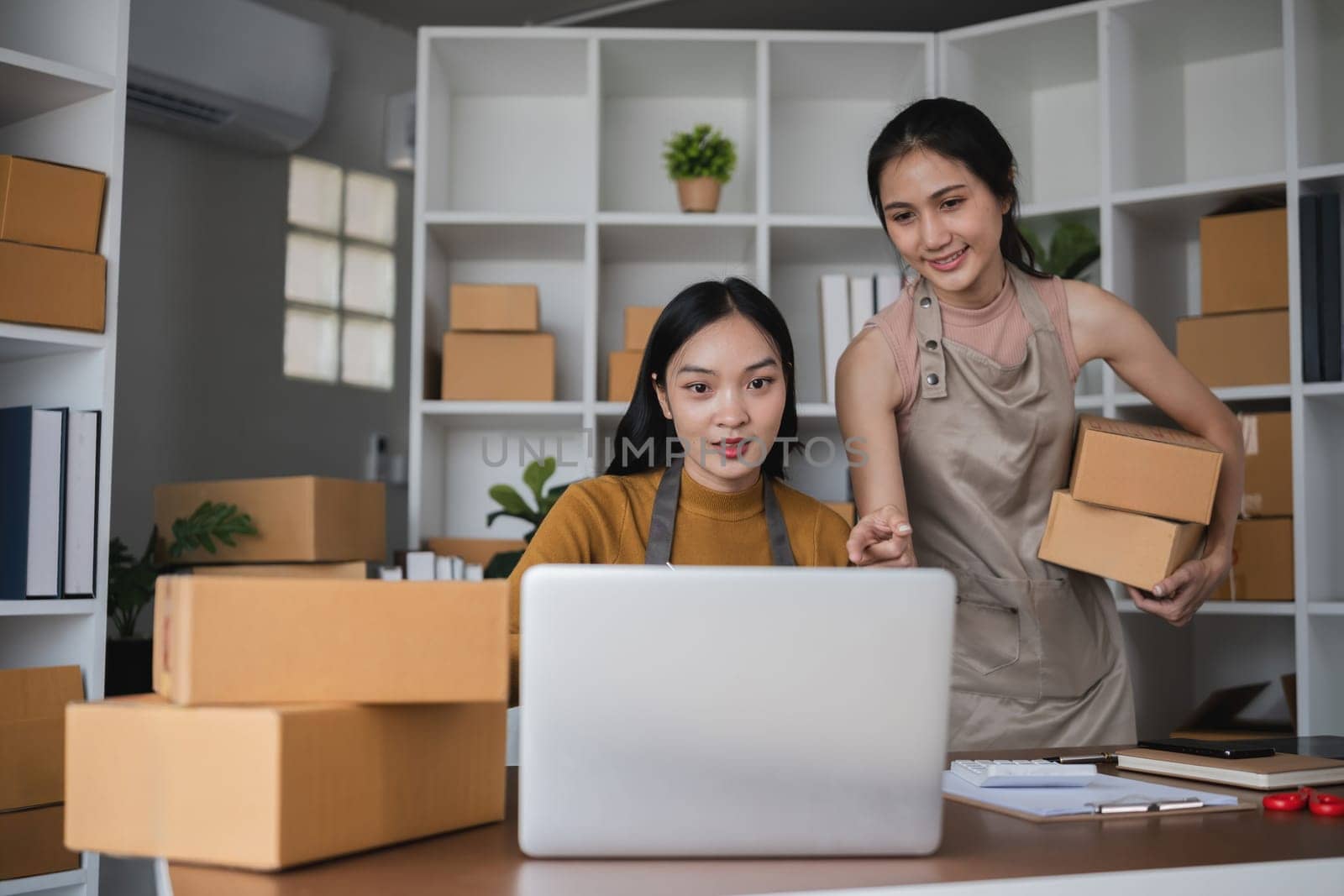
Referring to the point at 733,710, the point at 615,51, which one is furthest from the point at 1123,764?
the point at 615,51

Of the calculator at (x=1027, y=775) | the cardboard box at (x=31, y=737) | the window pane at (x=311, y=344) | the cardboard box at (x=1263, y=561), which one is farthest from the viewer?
the window pane at (x=311, y=344)

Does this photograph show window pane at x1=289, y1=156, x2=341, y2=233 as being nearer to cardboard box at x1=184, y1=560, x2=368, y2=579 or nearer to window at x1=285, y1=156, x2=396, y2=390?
window at x1=285, y1=156, x2=396, y2=390

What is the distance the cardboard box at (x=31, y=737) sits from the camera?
202cm

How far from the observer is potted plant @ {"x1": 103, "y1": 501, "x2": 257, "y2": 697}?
2.67 metres

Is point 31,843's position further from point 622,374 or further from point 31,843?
point 622,374

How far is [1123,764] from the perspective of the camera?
1.15 meters

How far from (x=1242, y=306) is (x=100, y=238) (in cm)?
234

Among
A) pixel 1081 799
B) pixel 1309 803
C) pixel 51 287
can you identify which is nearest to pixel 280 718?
pixel 1081 799

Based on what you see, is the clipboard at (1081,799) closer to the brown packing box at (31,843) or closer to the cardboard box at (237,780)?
the cardboard box at (237,780)

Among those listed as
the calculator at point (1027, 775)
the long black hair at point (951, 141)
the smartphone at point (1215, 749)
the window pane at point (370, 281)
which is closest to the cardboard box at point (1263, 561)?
the long black hair at point (951, 141)

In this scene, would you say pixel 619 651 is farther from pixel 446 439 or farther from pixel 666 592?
pixel 446 439

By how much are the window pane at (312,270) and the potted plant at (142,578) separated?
1.31 metres

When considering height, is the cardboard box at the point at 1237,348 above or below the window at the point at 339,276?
below

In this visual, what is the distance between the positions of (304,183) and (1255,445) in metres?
2.87
